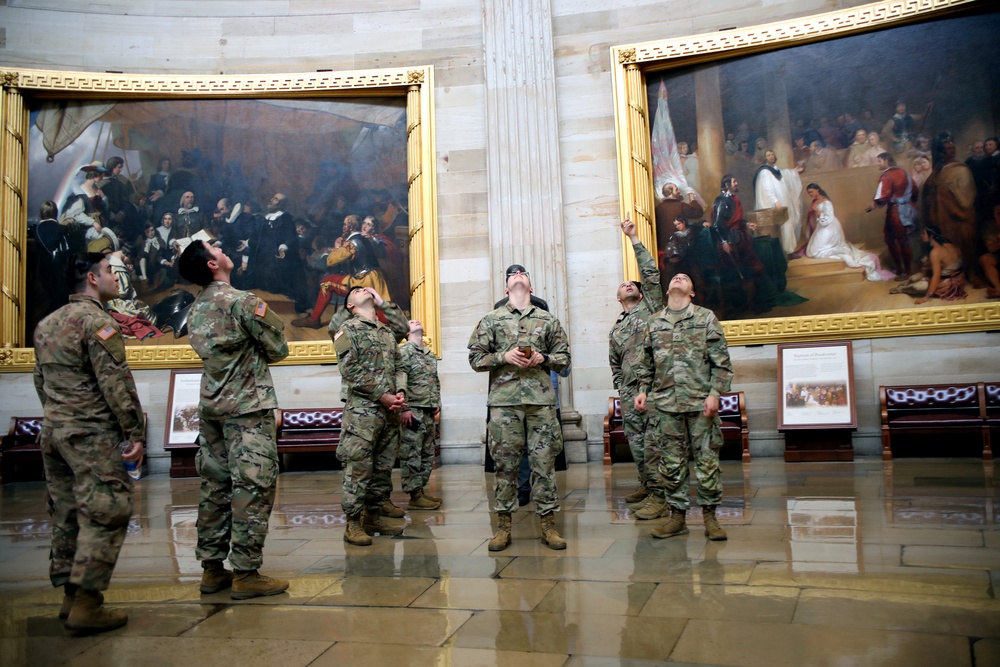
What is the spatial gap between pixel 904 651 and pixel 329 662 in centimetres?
233

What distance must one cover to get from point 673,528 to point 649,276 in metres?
2.02

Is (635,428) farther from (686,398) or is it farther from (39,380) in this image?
(39,380)

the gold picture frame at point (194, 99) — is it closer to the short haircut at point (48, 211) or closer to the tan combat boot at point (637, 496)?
the short haircut at point (48, 211)

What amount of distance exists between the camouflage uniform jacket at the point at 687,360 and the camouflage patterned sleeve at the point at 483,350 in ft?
3.86

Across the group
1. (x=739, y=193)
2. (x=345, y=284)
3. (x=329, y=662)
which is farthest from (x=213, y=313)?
(x=739, y=193)

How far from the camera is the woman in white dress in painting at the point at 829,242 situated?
966 cm

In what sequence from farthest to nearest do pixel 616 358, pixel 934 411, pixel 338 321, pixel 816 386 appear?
pixel 816 386, pixel 934 411, pixel 616 358, pixel 338 321

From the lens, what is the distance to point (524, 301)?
5.47 metres

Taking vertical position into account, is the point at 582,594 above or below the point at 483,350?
below

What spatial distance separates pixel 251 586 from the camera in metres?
4.20

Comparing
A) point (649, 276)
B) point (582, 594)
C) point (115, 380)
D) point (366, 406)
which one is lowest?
point (582, 594)

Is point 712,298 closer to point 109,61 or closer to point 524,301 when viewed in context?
A: point 524,301

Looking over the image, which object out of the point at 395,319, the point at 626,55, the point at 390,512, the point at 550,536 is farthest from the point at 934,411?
the point at 395,319

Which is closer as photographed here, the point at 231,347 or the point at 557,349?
the point at 231,347
